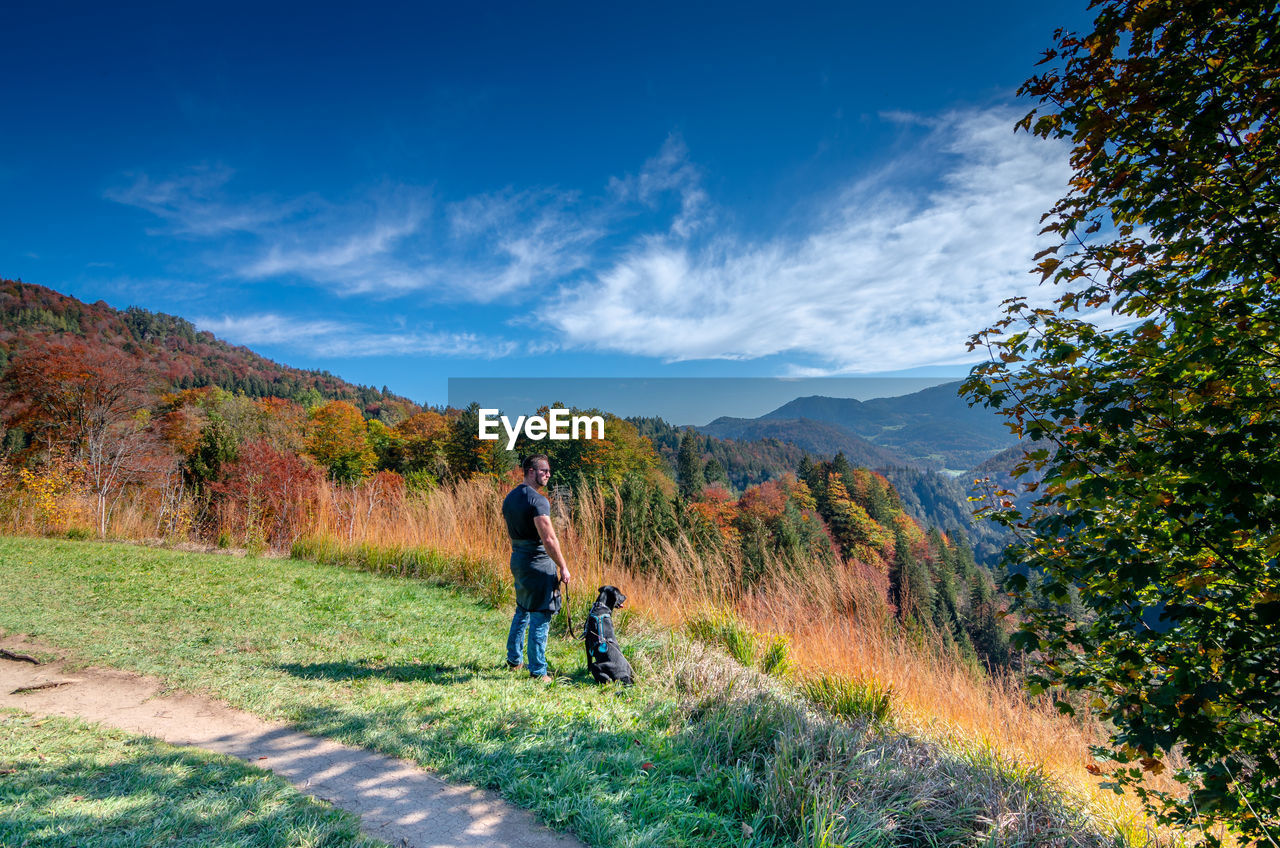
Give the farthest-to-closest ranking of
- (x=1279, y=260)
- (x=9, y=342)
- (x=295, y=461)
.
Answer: (x=9, y=342) → (x=295, y=461) → (x=1279, y=260)

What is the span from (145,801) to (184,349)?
315 feet

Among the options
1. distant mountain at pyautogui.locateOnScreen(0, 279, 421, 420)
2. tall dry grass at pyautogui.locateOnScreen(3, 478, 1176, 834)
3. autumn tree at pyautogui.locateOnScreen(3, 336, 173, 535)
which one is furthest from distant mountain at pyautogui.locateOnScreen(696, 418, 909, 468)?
tall dry grass at pyautogui.locateOnScreen(3, 478, 1176, 834)

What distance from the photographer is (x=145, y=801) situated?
2027mm

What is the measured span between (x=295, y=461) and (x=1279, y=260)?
27.8 m

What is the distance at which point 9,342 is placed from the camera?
3008 centimetres

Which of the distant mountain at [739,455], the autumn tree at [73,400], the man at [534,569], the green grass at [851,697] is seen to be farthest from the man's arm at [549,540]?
the distant mountain at [739,455]

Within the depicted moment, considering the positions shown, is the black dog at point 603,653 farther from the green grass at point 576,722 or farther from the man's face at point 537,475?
the man's face at point 537,475

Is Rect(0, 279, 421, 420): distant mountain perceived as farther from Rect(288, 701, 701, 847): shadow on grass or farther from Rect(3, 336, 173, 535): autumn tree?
Rect(288, 701, 701, 847): shadow on grass

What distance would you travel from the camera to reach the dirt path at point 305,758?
2.20 meters

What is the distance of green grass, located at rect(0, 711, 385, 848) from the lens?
1818mm

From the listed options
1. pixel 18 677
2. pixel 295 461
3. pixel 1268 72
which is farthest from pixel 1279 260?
pixel 295 461

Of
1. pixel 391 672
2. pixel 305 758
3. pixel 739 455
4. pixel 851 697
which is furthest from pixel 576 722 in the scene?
pixel 739 455

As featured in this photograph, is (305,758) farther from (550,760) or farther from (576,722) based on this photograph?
(576,722)

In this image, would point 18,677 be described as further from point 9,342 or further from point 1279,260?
point 9,342
